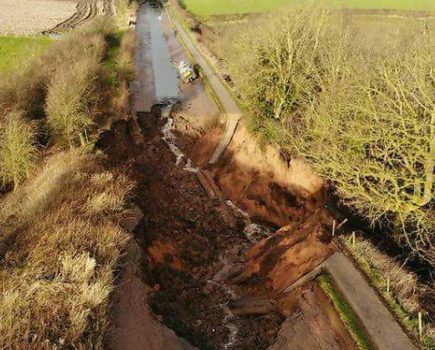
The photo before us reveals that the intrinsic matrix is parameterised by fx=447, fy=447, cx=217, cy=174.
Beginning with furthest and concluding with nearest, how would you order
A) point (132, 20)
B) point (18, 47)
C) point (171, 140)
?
point (132, 20) → point (18, 47) → point (171, 140)

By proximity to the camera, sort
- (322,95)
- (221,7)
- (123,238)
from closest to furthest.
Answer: (123,238), (322,95), (221,7)

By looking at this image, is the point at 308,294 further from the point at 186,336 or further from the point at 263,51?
the point at 263,51

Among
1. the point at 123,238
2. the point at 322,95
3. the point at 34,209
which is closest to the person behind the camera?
the point at 123,238

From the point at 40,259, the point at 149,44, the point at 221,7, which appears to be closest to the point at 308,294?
the point at 40,259

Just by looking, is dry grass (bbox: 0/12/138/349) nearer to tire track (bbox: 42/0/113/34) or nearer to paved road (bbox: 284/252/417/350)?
paved road (bbox: 284/252/417/350)

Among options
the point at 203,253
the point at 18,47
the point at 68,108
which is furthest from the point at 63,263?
the point at 18,47

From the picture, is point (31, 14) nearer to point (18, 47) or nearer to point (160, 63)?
point (18, 47)

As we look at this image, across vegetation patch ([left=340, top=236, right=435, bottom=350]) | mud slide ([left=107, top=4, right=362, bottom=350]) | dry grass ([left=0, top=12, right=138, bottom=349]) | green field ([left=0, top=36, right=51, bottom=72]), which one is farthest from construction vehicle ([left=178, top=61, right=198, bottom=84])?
vegetation patch ([left=340, top=236, right=435, bottom=350])

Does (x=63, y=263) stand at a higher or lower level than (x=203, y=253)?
higher
